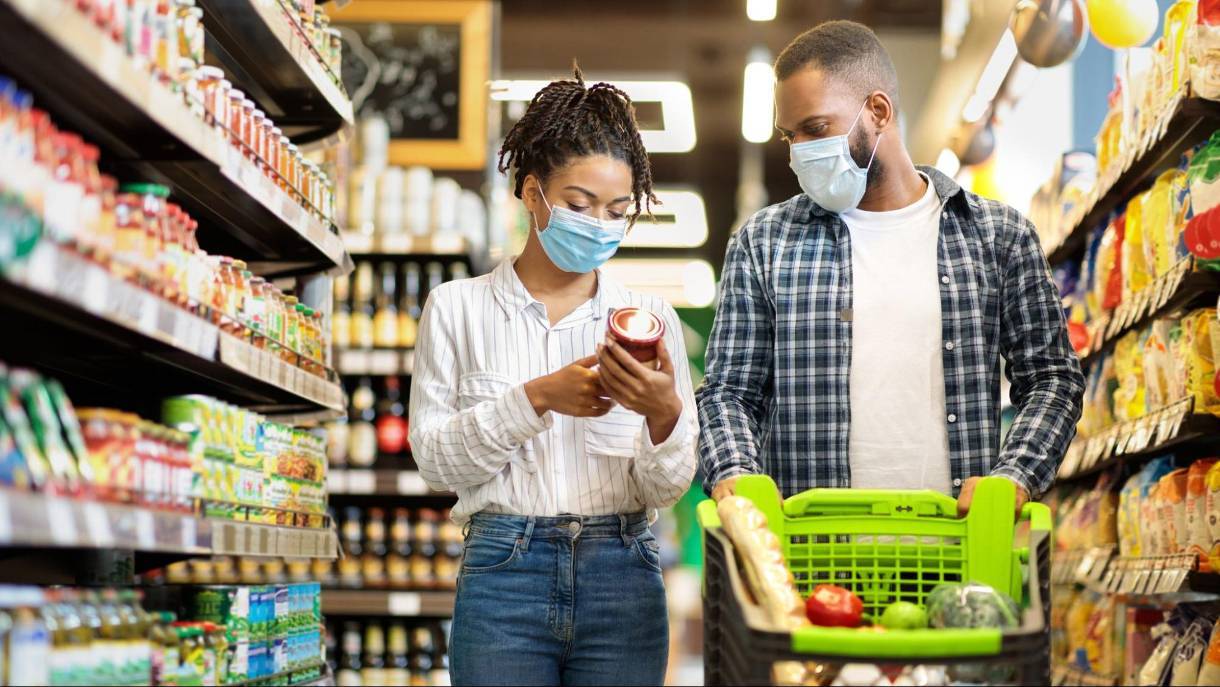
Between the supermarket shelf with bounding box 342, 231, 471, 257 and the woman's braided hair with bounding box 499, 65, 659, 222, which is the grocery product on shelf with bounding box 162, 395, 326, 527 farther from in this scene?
the supermarket shelf with bounding box 342, 231, 471, 257

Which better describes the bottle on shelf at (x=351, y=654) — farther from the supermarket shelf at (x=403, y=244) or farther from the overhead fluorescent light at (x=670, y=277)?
the overhead fluorescent light at (x=670, y=277)

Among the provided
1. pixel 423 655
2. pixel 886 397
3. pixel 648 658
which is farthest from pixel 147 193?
pixel 423 655

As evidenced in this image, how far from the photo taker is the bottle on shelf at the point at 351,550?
667 cm

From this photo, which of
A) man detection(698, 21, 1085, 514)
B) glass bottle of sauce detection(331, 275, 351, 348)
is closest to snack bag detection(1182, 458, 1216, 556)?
man detection(698, 21, 1085, 514)

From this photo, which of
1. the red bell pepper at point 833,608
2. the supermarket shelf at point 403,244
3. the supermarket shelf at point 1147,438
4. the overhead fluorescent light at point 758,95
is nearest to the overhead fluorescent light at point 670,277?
the overhead fluorescent light at point 758,95

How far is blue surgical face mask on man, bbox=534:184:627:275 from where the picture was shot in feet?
8.48

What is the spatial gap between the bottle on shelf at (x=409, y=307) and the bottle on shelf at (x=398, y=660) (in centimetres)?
136

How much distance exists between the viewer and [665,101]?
10625mm

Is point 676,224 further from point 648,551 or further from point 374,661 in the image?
point 648,551

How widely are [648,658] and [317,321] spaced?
183 centimetres

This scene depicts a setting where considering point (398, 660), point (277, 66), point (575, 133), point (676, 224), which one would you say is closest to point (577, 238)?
point (575, 133)

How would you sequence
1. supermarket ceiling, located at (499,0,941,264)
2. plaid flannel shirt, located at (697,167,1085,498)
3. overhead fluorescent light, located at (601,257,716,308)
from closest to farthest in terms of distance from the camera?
plaid flannel shirt, located at (697,167,1085,498)
supermarket ceiling, located at (499,0,941,264)
overhead fluorescent light, located at (601,257,716,308)

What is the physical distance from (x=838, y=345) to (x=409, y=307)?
13.8 feet

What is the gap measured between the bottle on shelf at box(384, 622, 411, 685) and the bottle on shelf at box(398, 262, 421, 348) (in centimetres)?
136
